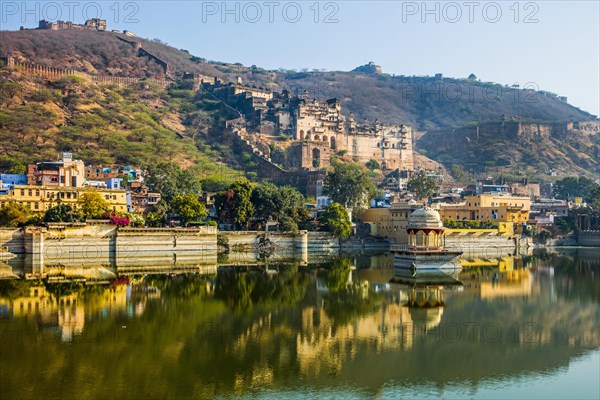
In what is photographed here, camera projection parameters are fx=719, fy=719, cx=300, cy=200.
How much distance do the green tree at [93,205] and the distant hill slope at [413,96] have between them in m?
55.0

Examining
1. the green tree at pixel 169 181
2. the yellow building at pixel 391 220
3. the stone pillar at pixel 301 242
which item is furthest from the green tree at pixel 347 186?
the green tree at pixel 169 181

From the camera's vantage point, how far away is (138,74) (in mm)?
102812

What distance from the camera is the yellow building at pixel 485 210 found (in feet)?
210

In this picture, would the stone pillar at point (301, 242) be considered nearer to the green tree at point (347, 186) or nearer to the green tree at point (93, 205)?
the green tree at point (347, 186)

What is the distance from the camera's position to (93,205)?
46.9 m

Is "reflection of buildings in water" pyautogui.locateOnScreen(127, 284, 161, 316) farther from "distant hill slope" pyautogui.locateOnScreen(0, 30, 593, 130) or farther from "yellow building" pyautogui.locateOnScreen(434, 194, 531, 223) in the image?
"distant hill slope" pyautogui.locateOnScreen(0, 30, 593, 130)

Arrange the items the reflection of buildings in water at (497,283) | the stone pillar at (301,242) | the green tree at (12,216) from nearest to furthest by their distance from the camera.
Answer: the reflection of buildings in water at (497,283) < the green tree at (12,216) < the stone pillar at (301,242)

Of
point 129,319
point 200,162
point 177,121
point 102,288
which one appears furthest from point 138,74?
point 129,319

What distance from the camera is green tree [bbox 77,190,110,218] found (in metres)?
46.5

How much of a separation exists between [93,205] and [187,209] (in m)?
6.22

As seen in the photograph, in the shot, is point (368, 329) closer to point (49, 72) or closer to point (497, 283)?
point (497, 283)

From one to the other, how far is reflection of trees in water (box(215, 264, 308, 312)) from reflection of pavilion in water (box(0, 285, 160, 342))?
11.3 ft

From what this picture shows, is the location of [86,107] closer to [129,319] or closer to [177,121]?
[177,121]

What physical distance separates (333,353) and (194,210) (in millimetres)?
32036
